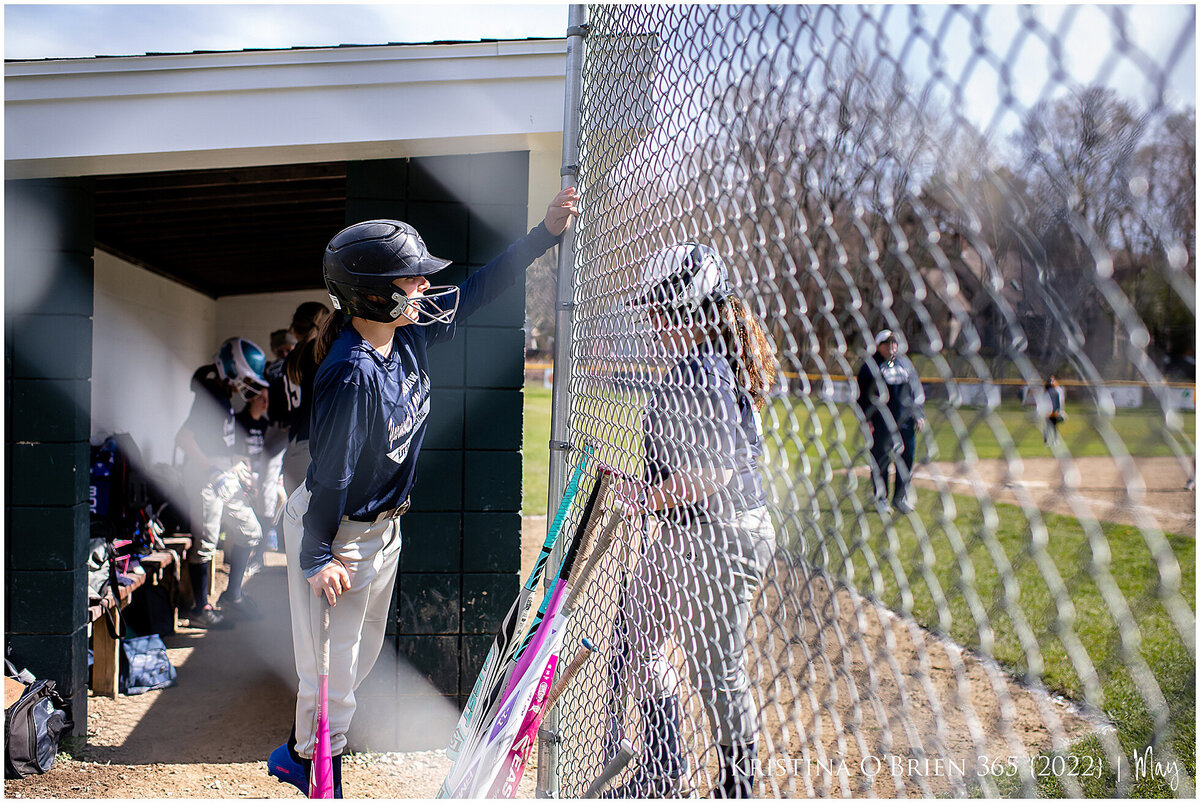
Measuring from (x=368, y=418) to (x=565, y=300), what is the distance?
0.64m

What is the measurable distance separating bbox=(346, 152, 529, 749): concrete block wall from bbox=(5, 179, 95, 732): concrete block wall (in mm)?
1241

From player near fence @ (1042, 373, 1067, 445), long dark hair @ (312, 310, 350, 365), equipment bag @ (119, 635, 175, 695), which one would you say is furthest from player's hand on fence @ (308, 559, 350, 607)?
equipment bag @ (119, 635, 175, 695)

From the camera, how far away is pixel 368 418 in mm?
2312

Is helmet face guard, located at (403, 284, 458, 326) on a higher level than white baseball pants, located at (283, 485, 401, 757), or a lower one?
higher

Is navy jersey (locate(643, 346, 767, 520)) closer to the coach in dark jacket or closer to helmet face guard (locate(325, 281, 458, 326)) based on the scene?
the coach in dark jacket

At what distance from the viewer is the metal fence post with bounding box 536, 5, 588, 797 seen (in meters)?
2.33

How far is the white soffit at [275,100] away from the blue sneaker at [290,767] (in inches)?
82.9

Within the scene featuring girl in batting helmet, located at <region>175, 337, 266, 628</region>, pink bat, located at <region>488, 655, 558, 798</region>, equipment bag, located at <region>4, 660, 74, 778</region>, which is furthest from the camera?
girl in batting helmet, located at <region>175, 337, 266, 628</region>

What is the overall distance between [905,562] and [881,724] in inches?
98.4

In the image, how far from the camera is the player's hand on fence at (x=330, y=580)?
7.73 feet

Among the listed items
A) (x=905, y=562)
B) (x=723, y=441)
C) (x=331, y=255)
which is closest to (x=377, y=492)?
(x=331, y=255)

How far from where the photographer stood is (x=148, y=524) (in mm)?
5105

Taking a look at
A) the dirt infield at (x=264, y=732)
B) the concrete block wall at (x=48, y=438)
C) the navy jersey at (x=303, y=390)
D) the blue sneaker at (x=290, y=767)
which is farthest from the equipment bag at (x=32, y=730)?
the navy jersey at (x=303, y=390)

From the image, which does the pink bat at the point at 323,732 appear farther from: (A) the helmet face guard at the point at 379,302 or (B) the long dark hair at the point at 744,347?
(B) the long dark hair at the point at 744,347
